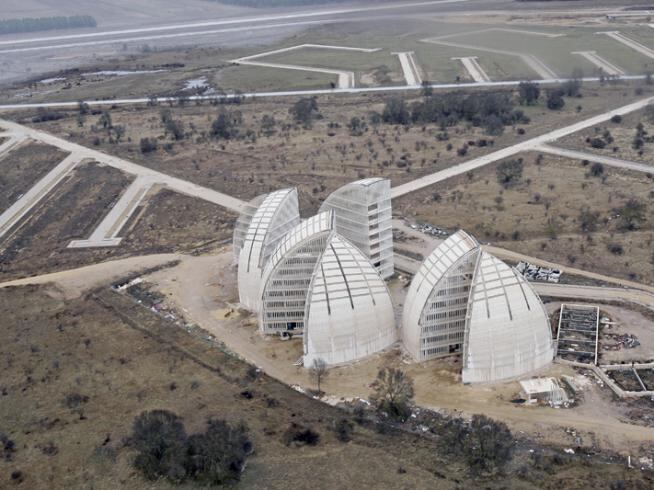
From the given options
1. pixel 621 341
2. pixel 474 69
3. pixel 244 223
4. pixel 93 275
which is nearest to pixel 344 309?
pixel 244 223

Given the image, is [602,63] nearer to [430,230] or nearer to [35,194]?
[430,230]

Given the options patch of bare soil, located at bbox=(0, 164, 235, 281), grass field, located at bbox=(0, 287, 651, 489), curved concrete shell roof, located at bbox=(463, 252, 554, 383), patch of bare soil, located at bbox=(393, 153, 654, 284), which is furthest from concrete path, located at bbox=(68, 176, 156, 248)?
curved concrete shell roof, located at bbox=(463, 252, 554, 383)

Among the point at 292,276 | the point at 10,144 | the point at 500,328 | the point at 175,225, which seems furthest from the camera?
the point at 10,144

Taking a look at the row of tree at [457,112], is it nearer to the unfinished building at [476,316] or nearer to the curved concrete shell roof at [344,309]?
the curved concrete shell roof at [344,309]

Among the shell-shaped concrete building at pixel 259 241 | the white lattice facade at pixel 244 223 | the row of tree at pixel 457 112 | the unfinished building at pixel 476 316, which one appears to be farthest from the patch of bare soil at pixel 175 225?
the row of tree at pixel 457 112

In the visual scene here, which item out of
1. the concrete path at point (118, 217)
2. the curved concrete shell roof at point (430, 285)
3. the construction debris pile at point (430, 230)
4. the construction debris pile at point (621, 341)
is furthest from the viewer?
the concrete path at point (118, 217)

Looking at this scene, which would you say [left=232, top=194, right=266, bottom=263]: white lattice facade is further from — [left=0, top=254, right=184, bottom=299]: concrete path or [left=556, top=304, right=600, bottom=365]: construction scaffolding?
[left=556, top=304, right=600, bottom=365]: construction scaffolding
